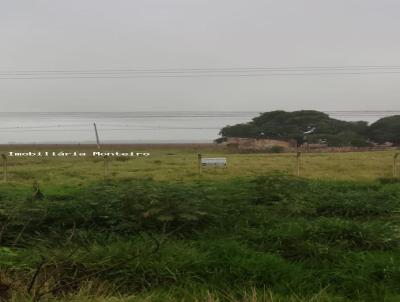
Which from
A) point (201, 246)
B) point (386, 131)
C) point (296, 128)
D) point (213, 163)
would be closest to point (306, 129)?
point (296, 128)

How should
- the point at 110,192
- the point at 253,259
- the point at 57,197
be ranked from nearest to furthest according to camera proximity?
the point at 253,259 < the point at 110,192 < the point at 57,197

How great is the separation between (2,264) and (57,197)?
473 centimetres

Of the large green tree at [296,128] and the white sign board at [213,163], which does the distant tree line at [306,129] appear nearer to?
the large green tree at [296,128]

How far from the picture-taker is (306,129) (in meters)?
55.5

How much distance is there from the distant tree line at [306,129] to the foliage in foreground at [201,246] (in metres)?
45.8

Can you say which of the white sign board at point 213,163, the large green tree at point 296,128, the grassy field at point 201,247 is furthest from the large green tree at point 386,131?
the grassy field at point 201,247

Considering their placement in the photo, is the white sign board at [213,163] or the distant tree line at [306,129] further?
the distant tree line at [306,129]

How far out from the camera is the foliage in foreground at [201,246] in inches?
182

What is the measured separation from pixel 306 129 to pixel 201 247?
168 ft

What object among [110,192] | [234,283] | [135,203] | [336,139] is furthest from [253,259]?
[336,139]

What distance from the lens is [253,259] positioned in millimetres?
5281

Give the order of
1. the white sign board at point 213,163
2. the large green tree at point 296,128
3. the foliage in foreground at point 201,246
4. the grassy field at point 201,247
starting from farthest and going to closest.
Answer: the large green tree at point 296,128
the white sign board at point 213,163
the foliage in foreground at point 201,246
the grassy field at point 201,247

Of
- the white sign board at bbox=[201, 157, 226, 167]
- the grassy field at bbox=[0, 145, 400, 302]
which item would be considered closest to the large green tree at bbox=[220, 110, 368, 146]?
the white sign board at bbox=[201, 157, 226, 167]

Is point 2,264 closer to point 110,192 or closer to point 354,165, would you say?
point 110,192
